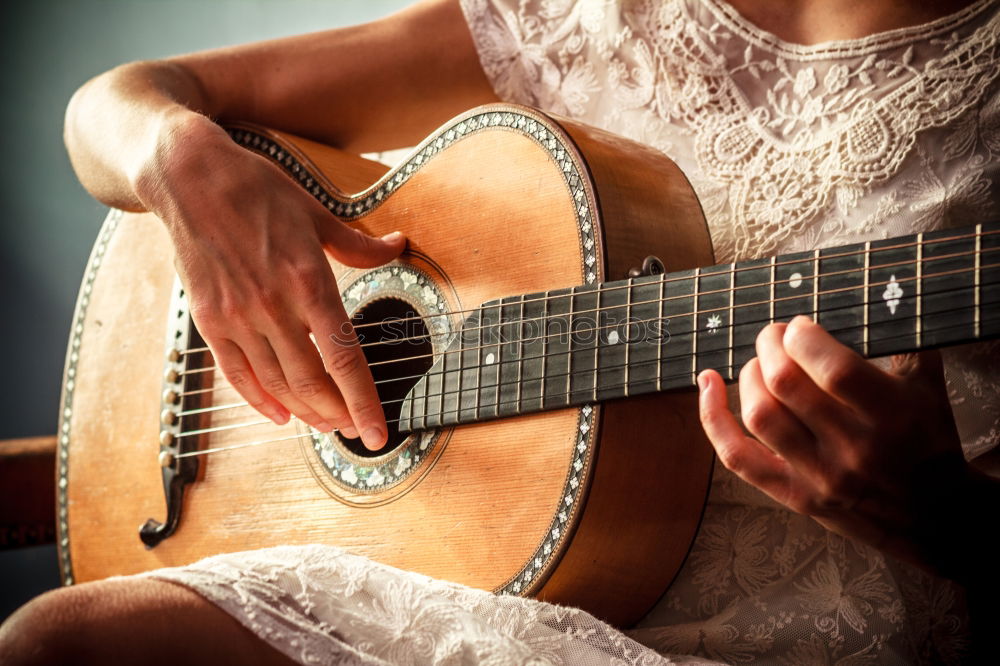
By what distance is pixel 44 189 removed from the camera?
88.7 inches

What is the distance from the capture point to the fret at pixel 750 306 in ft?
2.32

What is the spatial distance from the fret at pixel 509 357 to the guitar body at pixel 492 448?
2cm

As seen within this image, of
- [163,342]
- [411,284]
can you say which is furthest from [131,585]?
[163,342]

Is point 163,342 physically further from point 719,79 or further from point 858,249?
point 858,249

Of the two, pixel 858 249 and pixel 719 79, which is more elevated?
pixel 719 79

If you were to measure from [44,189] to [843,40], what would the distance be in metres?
2.07

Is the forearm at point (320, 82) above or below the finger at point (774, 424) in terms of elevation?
above

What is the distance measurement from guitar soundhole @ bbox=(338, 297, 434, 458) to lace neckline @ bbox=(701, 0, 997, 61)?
1.64 ft

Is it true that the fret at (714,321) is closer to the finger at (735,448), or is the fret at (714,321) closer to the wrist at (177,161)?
the finger at (735,448)

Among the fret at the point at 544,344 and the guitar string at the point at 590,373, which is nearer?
Answer: the guitar string at the point at 590,373

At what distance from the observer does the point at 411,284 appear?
39.0 inches

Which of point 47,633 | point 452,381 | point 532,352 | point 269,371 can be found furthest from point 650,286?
point 47,633

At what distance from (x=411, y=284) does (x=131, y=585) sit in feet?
1.41

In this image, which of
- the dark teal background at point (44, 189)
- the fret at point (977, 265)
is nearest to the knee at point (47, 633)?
the fret at point (977, 265)
